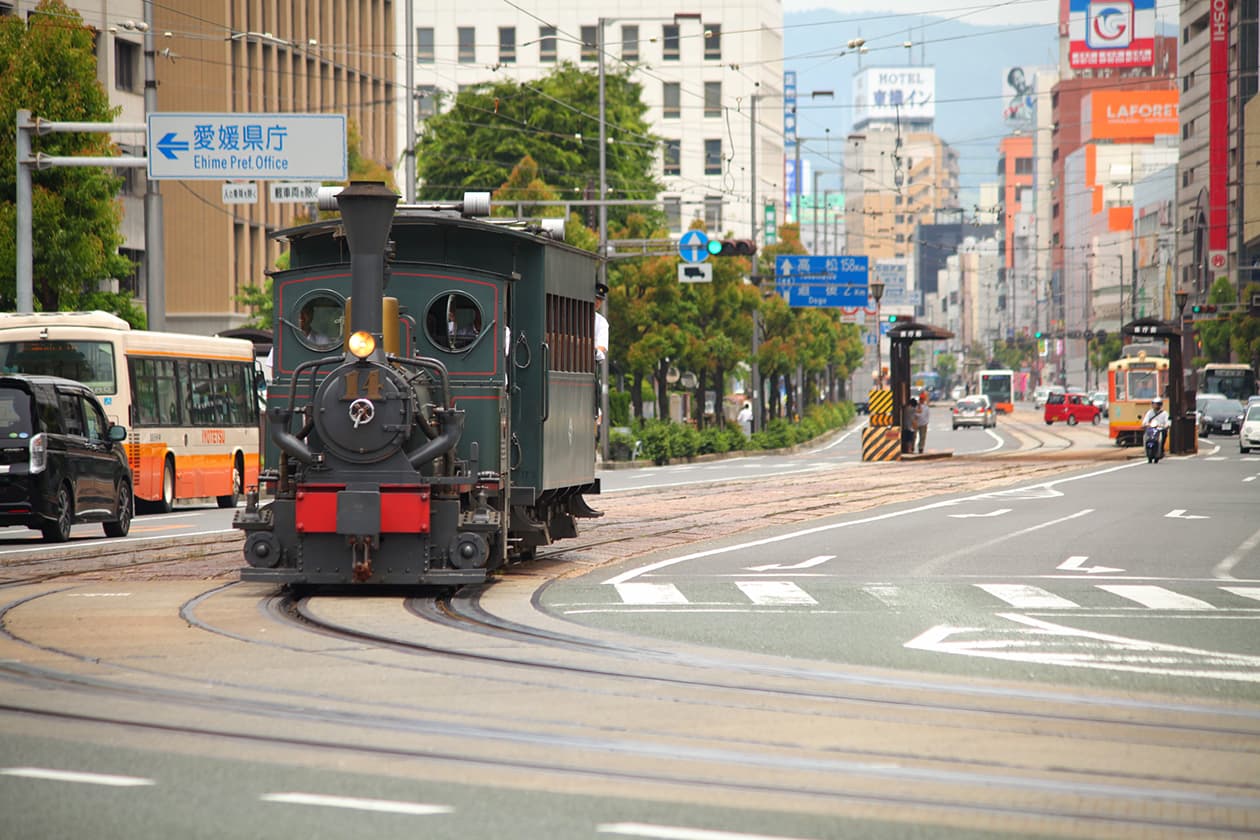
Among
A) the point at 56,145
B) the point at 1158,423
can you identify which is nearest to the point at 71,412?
the point at 56,145

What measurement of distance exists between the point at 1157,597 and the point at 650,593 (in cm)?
398

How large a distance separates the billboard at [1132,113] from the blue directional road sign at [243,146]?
15546 cm

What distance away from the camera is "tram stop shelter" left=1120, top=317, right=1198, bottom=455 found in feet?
179

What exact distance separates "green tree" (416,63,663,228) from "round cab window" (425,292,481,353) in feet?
174

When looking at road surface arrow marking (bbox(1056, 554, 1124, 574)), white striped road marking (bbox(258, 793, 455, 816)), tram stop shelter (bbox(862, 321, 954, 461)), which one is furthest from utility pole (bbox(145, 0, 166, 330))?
white striped road marking (bbox(258, 793, 455, 816))

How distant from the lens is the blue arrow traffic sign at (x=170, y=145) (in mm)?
33125

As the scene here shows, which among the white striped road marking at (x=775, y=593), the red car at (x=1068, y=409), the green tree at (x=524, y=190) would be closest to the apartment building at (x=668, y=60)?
the red car at (x=1068, y=409)

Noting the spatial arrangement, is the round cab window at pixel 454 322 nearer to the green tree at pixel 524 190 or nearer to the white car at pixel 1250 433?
the green tree at pixel 524 190

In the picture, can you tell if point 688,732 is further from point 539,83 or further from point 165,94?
point 539,83

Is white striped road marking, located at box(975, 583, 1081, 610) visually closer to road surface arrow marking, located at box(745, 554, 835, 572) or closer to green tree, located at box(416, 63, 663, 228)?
road surface arrow marking, located at box(745, 554, 835, 572)

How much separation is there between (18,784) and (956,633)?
6.89m

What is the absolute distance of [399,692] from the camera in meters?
9.87

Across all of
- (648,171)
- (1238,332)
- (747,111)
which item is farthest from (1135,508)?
(747,111)

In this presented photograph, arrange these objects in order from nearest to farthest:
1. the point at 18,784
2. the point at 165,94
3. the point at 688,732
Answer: the point at 18,784
the point at 688,732
the point at 165,94
